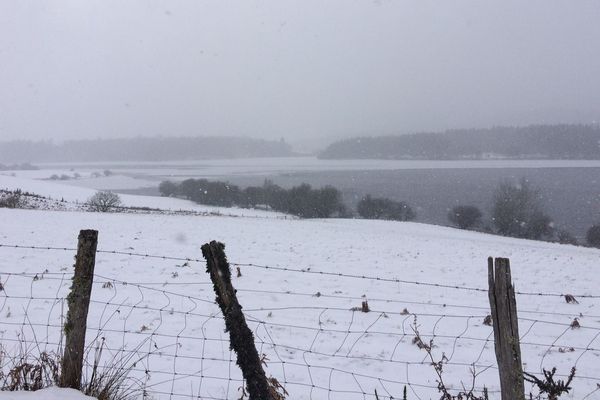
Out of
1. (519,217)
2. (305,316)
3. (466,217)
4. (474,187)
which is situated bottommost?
(466,217)

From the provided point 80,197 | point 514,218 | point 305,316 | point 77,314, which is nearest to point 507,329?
point 77,314

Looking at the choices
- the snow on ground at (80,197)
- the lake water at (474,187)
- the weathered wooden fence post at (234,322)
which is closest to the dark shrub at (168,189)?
the lake water at (474,187)

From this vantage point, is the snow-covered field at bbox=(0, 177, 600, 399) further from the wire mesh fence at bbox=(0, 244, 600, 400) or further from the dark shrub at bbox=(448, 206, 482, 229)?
the dark shrub at bbox=(448, 206, 482, 229)

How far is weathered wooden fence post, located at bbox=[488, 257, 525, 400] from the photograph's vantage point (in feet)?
8.37

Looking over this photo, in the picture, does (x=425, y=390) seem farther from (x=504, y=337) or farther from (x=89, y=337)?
(x=89, y=337)

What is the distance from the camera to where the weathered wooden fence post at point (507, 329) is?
255 cm

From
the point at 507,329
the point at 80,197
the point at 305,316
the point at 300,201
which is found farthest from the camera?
the point at 300,201

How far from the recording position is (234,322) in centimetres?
276

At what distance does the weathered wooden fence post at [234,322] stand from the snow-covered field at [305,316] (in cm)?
119

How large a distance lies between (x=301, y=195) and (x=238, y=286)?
71047mm

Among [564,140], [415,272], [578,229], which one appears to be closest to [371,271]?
[415,272]

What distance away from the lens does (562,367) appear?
5.34m

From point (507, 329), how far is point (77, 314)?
282 centimetres

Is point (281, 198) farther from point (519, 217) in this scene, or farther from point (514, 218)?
point (519, 217)
